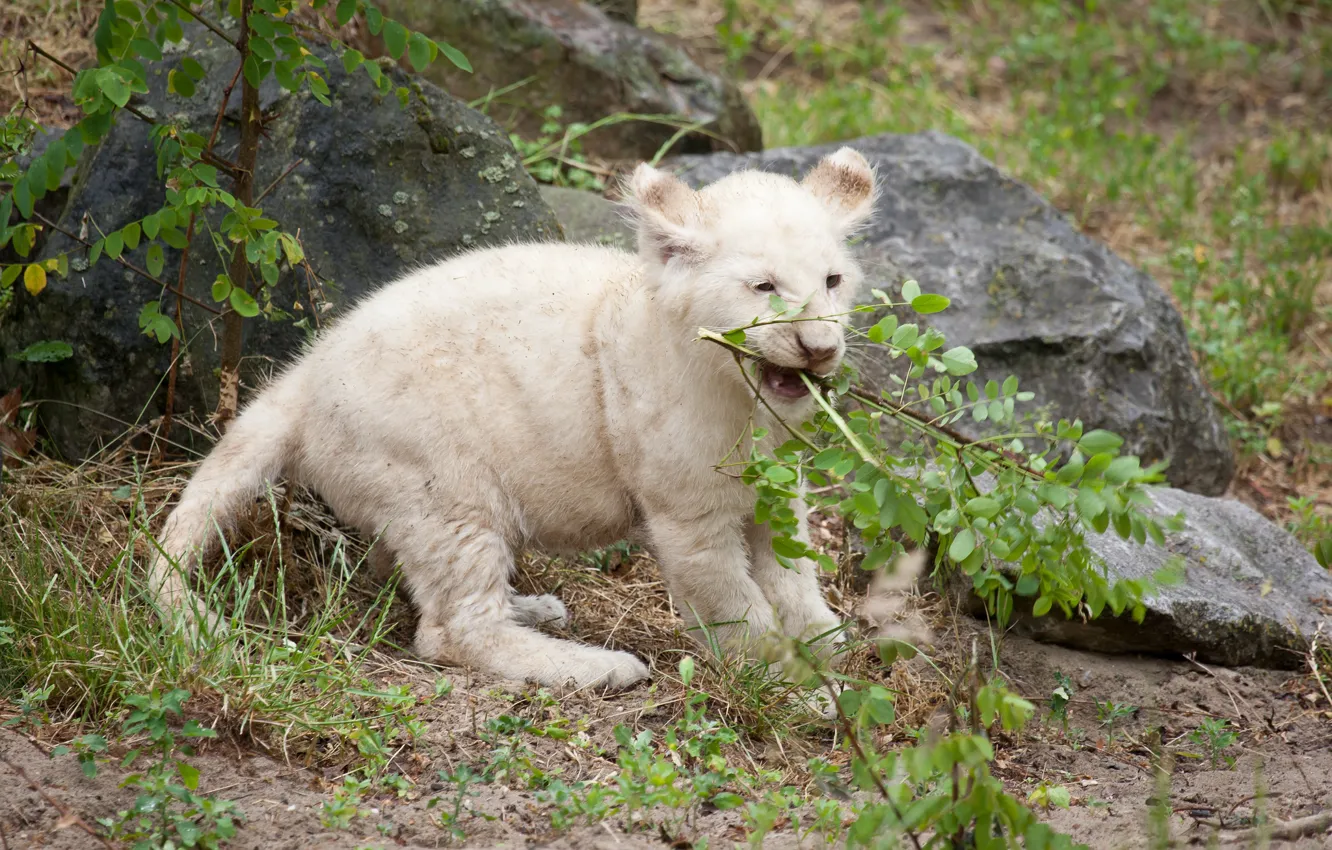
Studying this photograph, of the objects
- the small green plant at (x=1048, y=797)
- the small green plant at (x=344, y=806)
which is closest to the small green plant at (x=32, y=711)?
the small green plant at (x=344, y=806)

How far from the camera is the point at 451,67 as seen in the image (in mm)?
6680

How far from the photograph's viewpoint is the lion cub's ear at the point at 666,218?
3.79 metres

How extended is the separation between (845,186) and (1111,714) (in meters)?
1.92

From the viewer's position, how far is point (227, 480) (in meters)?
4.14

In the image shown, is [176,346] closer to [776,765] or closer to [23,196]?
[23,196]

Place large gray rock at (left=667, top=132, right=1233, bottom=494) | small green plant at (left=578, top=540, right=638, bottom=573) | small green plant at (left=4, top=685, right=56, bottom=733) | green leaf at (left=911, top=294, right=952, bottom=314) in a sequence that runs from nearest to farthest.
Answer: green leaf at (left=911, top=294, right=952, bottom=314)
small green plant at (left=4, top=685, right=56, bottom=733)
small green plant at (left=578, top=540, right=638, bottom=573)
large gray rock at (left=667, top=132, right=1233, bottom=494)

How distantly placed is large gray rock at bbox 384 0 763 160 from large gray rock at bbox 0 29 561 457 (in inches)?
60.1

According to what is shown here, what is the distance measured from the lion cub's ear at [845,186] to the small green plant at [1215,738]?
192cm

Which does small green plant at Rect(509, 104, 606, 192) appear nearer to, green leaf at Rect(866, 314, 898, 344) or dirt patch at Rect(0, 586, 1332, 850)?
dirt patch at Rect(0, 586, 1332, 850)

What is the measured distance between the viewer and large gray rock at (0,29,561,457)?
4.80 m

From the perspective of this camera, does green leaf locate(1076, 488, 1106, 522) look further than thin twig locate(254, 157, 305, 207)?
No

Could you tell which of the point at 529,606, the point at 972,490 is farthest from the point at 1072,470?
the point at 529,606

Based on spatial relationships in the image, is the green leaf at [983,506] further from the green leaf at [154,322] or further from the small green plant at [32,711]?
the green leaf at [154,322]

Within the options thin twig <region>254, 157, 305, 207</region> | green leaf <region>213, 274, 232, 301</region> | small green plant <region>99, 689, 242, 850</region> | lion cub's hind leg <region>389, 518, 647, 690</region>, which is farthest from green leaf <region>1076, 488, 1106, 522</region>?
thin twig <region>254, 157, 305, 207</region>
